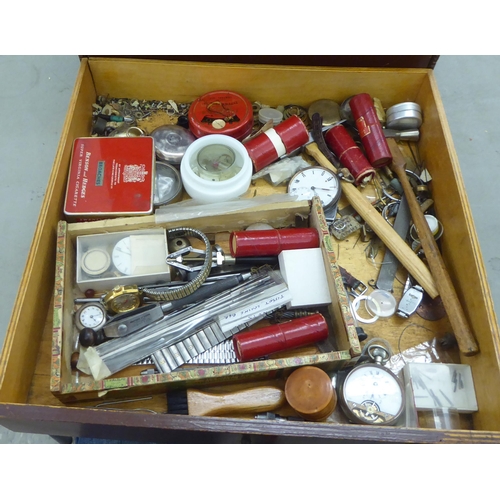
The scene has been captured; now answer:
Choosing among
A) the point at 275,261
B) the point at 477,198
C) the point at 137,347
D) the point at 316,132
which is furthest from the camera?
the point at 477,198

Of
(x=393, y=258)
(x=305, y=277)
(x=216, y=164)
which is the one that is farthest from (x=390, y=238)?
(x=216, y=164)

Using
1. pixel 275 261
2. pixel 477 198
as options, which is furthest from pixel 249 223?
pixel 477 198

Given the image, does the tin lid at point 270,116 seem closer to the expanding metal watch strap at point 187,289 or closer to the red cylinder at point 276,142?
the red cylinder at point 276,142

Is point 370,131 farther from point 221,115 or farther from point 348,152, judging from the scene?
point 221,115

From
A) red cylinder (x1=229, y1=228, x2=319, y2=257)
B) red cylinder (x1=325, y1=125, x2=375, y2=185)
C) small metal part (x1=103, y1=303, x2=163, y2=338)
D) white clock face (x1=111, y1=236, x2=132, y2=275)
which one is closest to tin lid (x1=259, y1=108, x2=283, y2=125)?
red cylinder (x1=325, y1=125, x2=375, y2=185)

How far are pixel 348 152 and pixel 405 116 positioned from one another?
0.23 meters

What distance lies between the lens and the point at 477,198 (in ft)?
5.72

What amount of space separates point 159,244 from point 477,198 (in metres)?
1.21

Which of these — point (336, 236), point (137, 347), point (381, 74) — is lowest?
point (137, 347)

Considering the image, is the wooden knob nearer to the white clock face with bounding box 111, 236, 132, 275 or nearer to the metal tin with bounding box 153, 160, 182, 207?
the white clock face with bounding box 111, 236, 132, 275

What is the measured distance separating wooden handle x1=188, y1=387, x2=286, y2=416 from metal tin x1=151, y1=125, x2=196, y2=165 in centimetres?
67

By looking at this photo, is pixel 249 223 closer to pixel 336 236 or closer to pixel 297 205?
pixel 297 205

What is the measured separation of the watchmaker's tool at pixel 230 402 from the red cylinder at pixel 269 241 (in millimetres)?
330

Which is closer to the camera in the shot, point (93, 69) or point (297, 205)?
point (297, 205)
